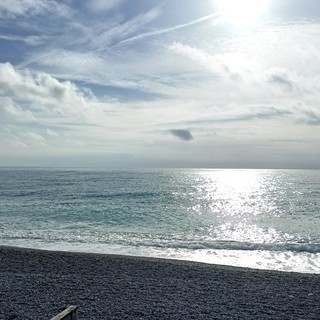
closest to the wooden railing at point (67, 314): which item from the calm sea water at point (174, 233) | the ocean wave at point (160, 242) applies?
the calm sea water at point (174, 233)

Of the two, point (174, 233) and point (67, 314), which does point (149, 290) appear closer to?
point (67, 314)

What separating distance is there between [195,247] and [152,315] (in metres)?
12.3

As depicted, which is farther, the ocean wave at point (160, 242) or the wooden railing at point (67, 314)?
the ocean wave at point (160, 242)

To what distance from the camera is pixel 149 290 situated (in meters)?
10.8

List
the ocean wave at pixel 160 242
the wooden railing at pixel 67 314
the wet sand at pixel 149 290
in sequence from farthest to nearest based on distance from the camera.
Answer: the ocean wave at pixel 160 242, the wet sand at pixel 149 290, the wooden railing at pixel 67 314

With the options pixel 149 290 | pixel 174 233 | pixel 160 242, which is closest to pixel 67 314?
pixel 149 290

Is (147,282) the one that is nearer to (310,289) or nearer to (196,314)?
(196,314)

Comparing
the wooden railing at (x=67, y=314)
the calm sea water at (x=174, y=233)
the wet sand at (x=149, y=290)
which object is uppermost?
the wooden railing at (x=67, y=314)

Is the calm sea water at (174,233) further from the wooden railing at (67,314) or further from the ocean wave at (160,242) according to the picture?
the wooden railing at (67,314)

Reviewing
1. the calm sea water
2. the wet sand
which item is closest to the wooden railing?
the wet sand

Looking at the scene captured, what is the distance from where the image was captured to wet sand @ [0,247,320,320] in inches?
350

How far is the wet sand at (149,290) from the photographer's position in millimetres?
8891

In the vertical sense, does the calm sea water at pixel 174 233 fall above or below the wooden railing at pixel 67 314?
below

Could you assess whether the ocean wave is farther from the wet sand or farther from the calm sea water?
the wet sand
